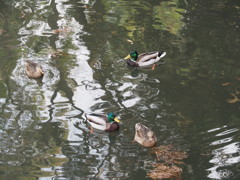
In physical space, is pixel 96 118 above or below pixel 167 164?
above

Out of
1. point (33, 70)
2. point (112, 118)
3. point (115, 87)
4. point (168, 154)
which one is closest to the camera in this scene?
point (168, 154)

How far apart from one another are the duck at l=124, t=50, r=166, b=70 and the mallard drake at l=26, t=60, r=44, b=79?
2.21 metres

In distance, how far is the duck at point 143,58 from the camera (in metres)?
11.2

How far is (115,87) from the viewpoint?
10117mm

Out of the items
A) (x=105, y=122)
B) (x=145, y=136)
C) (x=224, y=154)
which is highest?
(x=145, y=136)

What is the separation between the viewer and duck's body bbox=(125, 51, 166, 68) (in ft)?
36.7

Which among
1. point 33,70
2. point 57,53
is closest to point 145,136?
point 33,70

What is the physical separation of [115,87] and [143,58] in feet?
4.85

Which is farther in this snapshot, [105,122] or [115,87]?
[115,87]

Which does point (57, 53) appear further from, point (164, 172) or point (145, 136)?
point (164, 172)

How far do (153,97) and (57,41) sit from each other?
3.89 meters

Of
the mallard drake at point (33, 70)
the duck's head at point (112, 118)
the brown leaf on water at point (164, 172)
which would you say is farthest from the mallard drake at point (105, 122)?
the mallard drake at point (33, 70)

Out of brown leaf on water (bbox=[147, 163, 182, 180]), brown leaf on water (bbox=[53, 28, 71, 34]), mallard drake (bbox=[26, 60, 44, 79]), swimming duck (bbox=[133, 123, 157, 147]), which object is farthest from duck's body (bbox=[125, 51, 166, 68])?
brown leaf on water (bbox=[147, 163, 182, 180])

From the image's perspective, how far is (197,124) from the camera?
873cm
